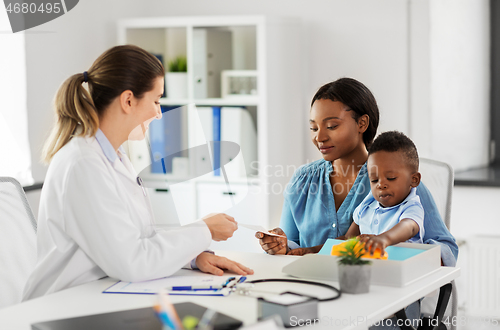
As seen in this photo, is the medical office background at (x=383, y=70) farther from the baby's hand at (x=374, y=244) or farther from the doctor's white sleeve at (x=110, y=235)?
the baby's hand at (x=374, y=244)

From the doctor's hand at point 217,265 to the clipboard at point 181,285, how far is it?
3 centimetres

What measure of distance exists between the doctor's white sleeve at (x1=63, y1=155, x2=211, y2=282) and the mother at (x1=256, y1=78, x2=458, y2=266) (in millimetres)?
378

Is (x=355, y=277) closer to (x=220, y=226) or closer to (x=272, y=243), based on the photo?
(x=220, y=226)

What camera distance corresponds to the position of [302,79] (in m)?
3.27

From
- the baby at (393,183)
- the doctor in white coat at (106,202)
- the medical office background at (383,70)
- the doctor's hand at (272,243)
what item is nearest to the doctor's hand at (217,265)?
the doctor in white coat at (106,202)

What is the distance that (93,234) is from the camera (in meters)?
1.25

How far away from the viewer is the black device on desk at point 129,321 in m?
0.94

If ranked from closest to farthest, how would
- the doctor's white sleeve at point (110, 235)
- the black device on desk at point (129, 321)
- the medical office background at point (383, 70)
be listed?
the black device on desk at point (129, 321) → the doctor's white sleeve at point (110, 235) → the medical office background at point (383, 70)

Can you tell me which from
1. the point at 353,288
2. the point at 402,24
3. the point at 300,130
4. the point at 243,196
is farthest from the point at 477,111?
the point at 353,288

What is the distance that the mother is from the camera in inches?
65.9

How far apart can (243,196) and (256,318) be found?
632 millimetres


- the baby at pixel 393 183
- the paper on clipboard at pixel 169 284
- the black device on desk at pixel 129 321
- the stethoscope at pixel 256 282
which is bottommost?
the paper on clipboard at pixel 169 284

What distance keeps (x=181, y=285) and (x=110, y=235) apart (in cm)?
19

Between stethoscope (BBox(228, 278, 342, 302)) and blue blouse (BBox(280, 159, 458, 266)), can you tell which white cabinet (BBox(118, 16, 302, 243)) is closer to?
blue blouse (BBox(280, 159, 458, 266))
